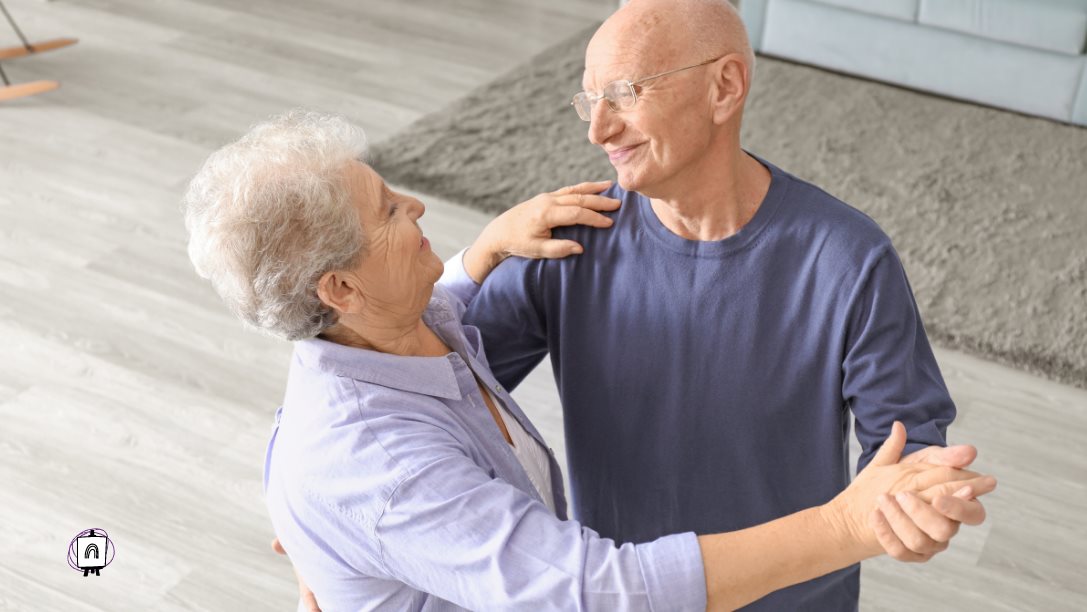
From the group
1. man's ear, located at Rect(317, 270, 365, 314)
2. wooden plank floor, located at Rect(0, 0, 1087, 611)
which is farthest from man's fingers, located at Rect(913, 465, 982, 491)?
wooden plank floor, located at Rect(0, 0, 1087, 611)

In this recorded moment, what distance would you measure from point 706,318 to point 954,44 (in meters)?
3.10

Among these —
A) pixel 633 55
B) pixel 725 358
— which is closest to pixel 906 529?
pixel 725 358

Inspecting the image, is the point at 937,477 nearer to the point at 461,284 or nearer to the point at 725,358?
the point at 725,358

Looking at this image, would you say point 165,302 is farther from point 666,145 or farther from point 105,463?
point 666,145

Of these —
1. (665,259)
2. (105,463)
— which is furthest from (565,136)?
(665,259)

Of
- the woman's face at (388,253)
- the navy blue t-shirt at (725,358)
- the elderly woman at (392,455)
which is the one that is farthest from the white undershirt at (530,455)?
the woman's face at (388,253)

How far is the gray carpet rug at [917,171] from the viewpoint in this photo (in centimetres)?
316

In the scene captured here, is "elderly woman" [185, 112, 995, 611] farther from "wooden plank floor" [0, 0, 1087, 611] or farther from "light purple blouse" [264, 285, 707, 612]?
"wooden plank floor" [0, 0, 1087, 611]

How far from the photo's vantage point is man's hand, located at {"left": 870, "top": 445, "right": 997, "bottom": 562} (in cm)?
122

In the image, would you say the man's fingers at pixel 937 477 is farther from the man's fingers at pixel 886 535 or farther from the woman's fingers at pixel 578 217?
the woman's fingers at pixel 578 217

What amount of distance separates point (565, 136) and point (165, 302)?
1478mm

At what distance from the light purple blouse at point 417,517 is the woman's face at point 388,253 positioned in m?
0.07

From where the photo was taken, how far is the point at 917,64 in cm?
436

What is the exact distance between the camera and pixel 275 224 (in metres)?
1.33
